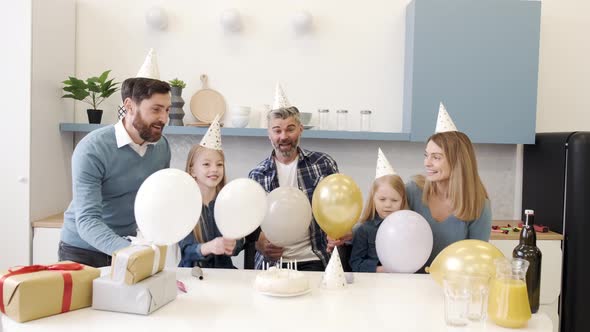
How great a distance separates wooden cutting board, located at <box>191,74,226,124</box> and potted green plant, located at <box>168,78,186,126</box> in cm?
13

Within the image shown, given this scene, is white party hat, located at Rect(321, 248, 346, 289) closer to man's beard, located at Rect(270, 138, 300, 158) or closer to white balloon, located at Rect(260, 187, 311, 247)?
white balloon, located at Rect(260, 187, 311, 247)

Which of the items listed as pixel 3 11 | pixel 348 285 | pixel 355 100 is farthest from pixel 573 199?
pixel 3 11

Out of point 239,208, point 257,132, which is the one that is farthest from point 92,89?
point 239,208

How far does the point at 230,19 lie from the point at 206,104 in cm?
58

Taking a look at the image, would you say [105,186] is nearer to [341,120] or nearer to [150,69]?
[150,69]

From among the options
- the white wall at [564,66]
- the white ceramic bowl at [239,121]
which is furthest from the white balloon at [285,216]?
the white wall at [564,66]

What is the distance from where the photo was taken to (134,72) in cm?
375

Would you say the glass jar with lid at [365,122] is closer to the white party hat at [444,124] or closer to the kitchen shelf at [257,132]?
the kitchen shelf at [257,132]

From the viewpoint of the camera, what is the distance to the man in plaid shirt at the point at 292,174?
246 cm

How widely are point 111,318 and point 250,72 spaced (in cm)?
251

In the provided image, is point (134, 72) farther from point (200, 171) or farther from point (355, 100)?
point (200, 171)

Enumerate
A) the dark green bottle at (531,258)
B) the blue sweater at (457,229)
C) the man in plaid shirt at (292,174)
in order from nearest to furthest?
the dark green bottle at (531,258) → the blue sweater at (457,229) → the man in plaid shirt at (292,174)

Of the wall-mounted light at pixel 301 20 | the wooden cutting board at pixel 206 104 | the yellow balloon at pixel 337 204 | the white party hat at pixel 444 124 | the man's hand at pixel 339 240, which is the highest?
the wall-mounted light at pixel 301 20

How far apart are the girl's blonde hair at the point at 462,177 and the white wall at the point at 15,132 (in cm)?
237
